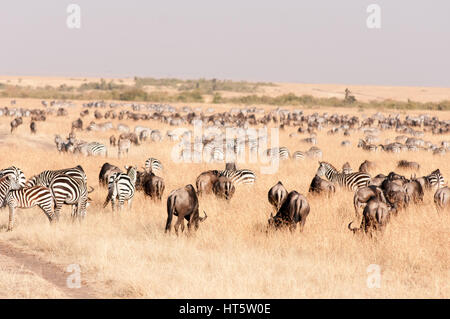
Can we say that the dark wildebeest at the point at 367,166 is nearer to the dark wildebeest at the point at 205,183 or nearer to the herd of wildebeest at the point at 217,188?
the herd of wildebeest at the point at 217,188

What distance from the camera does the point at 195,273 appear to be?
8797 millimetres

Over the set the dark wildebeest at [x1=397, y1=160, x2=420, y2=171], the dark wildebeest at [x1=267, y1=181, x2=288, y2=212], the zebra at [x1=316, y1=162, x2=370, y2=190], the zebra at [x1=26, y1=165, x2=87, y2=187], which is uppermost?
the zebra at [x1=26, y1=165, x2=87, y2=187]

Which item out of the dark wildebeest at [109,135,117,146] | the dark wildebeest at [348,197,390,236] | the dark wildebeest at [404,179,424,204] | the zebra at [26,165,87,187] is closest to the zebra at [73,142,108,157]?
the dark wildebeest at [109,135,117,146]

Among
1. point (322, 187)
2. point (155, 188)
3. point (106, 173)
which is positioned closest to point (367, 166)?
point (322, 187)

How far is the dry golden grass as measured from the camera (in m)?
8.33

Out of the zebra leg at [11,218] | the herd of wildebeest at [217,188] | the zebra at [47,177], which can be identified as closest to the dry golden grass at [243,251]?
the zebra leg at [11,218]

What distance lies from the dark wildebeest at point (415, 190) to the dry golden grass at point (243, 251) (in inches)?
18.7

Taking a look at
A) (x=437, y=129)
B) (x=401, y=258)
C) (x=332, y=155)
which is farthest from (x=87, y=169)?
(x=437, y=129)

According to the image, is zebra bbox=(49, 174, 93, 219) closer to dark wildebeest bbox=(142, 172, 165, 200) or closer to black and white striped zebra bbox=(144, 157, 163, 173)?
dark wildebeest bbox=(142, 172, 165, 200)

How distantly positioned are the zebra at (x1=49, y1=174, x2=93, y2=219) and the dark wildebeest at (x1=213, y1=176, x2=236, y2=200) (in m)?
3.90

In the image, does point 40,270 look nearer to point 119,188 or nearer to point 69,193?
point 69,193

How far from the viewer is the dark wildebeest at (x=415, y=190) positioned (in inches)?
585
